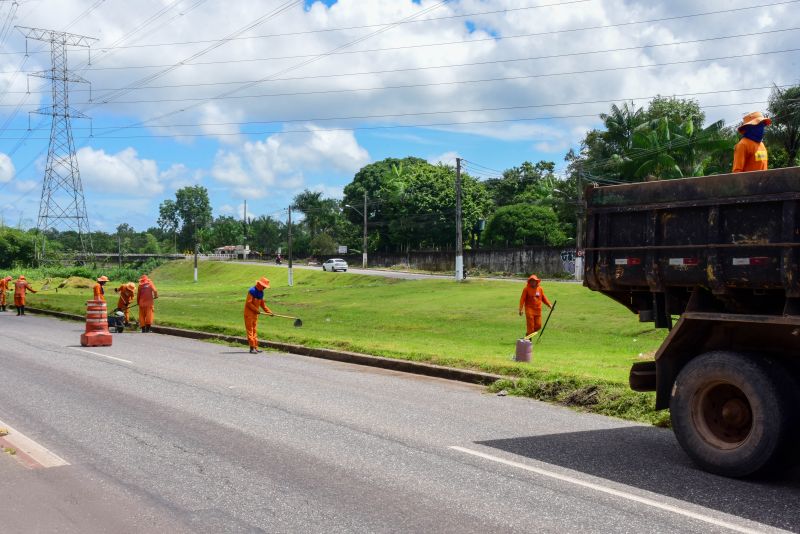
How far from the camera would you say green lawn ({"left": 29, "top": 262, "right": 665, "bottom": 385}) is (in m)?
14.2

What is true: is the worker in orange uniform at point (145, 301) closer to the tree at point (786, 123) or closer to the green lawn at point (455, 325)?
the green lawn at point (455, 325)

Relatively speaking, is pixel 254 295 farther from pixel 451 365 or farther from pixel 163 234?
pixel 163 234

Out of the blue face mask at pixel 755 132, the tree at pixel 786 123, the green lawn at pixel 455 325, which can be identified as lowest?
the green lawn at pixel 455 325

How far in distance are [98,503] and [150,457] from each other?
133 centimetres

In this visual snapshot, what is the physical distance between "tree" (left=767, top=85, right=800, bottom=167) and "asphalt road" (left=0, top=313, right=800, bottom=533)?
3778cm

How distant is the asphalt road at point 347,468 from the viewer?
5250 millimetres

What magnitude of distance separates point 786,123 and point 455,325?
2761cm

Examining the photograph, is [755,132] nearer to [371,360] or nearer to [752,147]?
[752,147]

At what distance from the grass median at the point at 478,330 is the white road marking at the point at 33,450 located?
596 cm

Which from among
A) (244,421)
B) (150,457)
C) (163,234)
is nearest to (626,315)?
(244,421)

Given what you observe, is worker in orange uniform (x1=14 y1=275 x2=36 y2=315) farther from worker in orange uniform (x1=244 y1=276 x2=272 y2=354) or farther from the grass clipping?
the grass clipping

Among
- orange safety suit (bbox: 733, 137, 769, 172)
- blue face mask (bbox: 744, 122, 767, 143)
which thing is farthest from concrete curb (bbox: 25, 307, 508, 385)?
blue face mask (bbox: 744, 122, 767, 143)

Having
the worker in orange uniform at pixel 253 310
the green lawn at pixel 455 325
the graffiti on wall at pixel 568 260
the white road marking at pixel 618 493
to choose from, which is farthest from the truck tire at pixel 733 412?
the graffiti on wall at pixel 568 260

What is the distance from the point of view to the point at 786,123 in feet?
140
